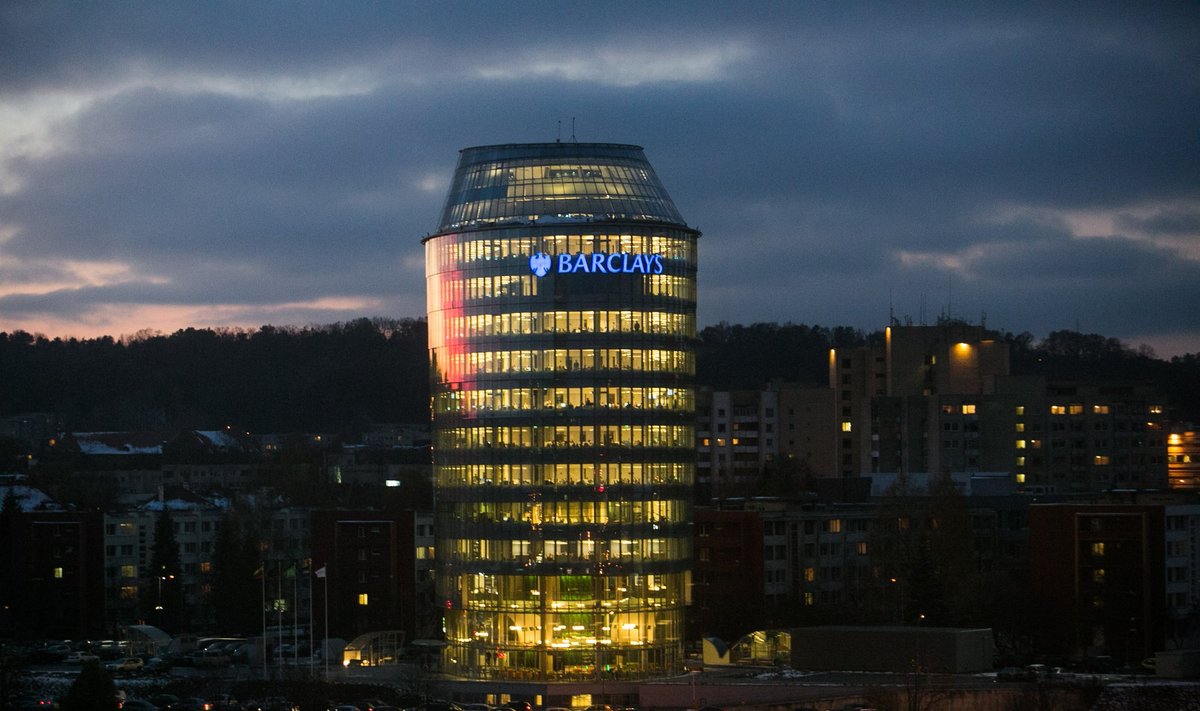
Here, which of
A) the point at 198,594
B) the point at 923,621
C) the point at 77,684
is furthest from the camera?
the point at 198,594

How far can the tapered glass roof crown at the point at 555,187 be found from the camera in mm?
132375

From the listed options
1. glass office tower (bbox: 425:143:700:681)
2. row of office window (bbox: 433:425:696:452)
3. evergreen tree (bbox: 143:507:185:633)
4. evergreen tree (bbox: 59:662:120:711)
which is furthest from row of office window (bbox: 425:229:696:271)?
evergreen tree (bbox: 143:507:185:633)

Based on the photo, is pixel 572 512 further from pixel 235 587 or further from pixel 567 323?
pixel 235 587

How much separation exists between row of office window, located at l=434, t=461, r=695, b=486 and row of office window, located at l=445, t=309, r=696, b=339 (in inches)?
327

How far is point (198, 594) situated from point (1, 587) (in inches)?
985

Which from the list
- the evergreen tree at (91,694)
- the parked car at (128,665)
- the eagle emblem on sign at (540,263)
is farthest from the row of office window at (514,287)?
the evergreen tree at (91,694)

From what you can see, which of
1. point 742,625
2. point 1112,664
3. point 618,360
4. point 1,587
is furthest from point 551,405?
point 1,587

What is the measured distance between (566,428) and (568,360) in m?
4.22

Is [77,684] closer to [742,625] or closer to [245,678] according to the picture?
[245,678]

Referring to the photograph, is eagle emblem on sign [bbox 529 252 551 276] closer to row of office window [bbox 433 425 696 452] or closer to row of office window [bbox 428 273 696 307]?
row of office window [bbox 428 273 696 307]

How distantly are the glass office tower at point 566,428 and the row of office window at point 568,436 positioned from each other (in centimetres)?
9

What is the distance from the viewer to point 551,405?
429ft

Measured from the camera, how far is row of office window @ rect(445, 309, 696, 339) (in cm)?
13075

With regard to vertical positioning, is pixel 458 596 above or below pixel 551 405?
below
